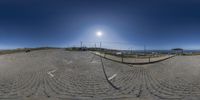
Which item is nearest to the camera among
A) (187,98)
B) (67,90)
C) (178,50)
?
(187,98)

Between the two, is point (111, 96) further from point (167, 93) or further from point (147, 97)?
point (167, 93)

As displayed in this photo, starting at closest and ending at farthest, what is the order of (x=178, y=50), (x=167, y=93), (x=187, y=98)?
(x=187, y=98)
(x=167, y=93)
(x=178, y=50)

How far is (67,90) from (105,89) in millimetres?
1544

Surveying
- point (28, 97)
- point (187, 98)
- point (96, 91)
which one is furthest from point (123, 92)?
point (28, 97)

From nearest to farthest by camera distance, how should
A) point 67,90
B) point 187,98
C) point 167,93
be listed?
point 187,98, point 167,93, point 67,90

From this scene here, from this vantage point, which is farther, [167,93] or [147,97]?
[167,93]

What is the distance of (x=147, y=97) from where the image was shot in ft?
15.1

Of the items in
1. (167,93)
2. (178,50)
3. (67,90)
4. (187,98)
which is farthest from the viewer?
(178,50)

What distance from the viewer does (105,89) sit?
5.57 m

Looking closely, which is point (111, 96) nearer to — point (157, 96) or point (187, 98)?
point (157, 96)

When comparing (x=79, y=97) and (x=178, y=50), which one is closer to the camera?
(x=79, y=97)

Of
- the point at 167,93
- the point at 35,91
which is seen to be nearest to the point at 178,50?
the point at 167,93

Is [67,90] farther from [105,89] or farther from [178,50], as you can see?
[178,50]

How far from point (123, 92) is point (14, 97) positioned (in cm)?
392
